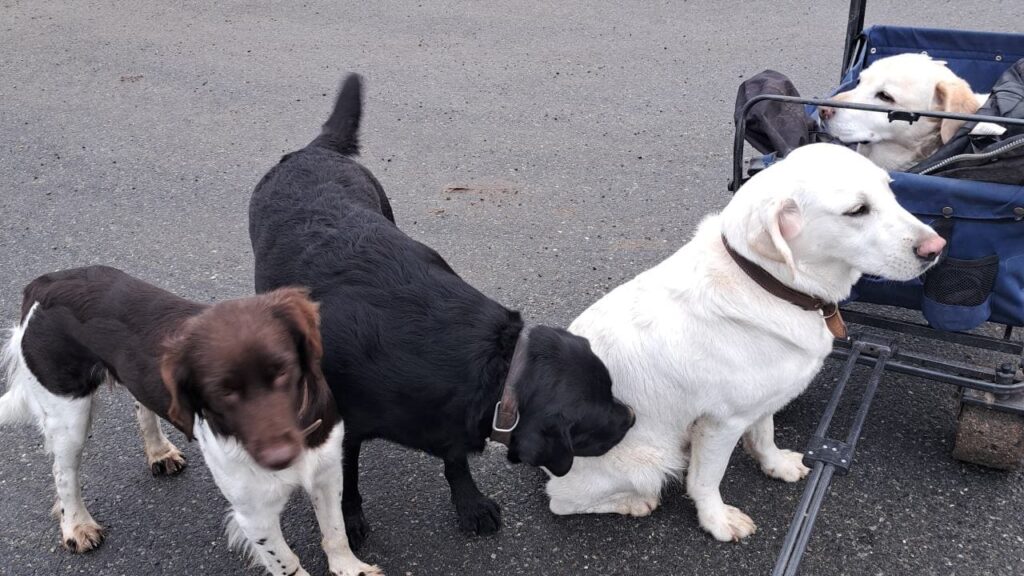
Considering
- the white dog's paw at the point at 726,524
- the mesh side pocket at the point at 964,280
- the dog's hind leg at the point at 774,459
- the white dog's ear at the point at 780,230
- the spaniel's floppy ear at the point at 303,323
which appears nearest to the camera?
the spaniel's floppy ear at the point at 303,323

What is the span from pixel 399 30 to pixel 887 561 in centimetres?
671

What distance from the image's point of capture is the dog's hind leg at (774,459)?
3158mm

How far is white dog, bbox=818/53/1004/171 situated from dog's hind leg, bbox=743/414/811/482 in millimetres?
1304

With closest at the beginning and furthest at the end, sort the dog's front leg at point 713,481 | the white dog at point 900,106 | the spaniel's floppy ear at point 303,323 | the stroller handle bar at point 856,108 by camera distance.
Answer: the spaniel's floppy ear at point 303,323
the stroller handle bar at point 856,108
the dog's front leg at point 713,481
the white dog at point 900,106

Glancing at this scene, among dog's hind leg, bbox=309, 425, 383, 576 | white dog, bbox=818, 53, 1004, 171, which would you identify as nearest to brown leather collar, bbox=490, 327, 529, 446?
dog's hind leg, bbox=309, 425, 383, 576

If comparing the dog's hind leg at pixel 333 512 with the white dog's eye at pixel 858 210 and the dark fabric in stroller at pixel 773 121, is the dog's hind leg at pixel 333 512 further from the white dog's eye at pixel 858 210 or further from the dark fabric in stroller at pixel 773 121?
the dark fabric in stroller at pixel 773 121

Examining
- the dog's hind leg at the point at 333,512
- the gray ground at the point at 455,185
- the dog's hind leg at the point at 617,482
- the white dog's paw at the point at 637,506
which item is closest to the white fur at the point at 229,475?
the dog's hind leg at the point at 333,512

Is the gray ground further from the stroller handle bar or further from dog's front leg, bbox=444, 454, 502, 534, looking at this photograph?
the stroller handle bar

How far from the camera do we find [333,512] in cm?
277

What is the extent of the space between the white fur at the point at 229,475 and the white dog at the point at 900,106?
8.05 ft

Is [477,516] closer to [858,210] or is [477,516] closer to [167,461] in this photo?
[167,461]

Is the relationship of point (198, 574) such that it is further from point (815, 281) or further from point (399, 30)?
point (399, 30)

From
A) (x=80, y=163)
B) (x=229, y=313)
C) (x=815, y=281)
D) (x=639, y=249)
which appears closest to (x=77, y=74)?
(x=80, y=163)

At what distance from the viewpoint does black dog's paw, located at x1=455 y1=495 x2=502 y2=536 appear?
304 cm
